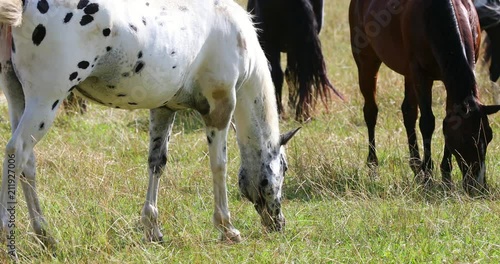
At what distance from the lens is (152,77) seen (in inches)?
203

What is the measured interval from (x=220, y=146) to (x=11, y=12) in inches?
66.9

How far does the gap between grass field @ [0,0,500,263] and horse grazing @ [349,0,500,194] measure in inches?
8.0

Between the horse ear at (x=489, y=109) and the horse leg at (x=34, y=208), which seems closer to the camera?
the horse leg at (x=34, y=208)

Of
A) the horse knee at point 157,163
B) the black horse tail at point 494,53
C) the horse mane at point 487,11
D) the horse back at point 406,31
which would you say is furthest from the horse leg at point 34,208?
the black horse tail at point 494,53

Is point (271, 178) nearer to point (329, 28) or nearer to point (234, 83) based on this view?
point (234, 83)

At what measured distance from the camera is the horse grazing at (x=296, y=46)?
9.98m

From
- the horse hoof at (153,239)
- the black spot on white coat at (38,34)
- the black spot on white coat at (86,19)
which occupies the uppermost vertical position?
the black spot on white coat at (86,19)

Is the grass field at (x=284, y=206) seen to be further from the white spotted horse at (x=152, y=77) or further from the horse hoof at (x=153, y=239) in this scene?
the white spotted horse at (x=152, y=77)

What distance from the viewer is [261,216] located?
6.09 meters

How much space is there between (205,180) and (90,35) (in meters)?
2.59

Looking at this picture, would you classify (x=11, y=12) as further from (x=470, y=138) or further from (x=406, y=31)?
(x=406, y=31)

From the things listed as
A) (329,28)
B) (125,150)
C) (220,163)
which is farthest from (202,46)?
(329,28)

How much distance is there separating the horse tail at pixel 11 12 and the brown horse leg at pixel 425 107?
3.38 metres

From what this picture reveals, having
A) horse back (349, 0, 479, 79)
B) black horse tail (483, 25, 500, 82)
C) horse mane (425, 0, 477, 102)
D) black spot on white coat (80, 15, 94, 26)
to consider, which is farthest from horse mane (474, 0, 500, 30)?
black spot on white coat (80, 15, 94, 26)
